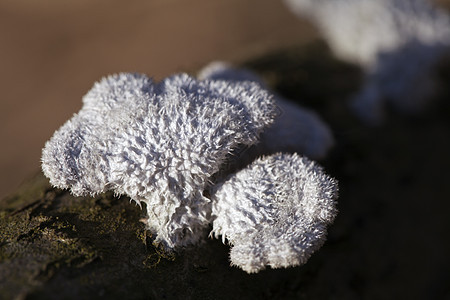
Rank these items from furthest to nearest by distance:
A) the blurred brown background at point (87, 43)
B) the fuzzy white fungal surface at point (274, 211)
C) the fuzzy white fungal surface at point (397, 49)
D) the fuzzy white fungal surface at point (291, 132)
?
the blurred brown background at point (87, 43), the fuzzy white fungal surface at point (397, 49), the fuzzy white fungal surface at point (291, 132), the fuzzy white fungal surface at point (274, 211)

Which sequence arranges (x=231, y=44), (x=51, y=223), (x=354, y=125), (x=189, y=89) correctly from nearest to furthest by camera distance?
(x=51, y=223) → (x=189, y=89) → (x=354, y=125) → (x=231, y=44)

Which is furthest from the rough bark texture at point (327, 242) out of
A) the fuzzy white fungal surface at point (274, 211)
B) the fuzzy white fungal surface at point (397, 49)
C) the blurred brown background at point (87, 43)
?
the blurred brown background at point (87, 43)

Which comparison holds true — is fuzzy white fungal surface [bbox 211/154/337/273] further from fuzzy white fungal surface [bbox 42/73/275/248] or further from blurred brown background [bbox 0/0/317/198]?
blurred brown background [bbox 0/0/317/198]

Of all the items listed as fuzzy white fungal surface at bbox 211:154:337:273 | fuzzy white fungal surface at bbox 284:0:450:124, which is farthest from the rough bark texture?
fuzzy white fungal surface at bbox 211:154:337:273

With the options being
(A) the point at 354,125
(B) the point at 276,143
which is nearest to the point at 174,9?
(A) the point at 354,125

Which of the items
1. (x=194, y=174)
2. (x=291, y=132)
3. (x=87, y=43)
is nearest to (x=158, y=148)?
(x=194, y=174)

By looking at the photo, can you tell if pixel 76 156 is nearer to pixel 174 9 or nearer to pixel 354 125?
pixel 354 125

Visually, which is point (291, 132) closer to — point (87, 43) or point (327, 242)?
point (327, 242)

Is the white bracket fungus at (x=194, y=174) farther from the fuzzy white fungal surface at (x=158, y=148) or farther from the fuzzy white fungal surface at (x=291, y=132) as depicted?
the fuzzy white fungal surface at (x=291, y=132)
